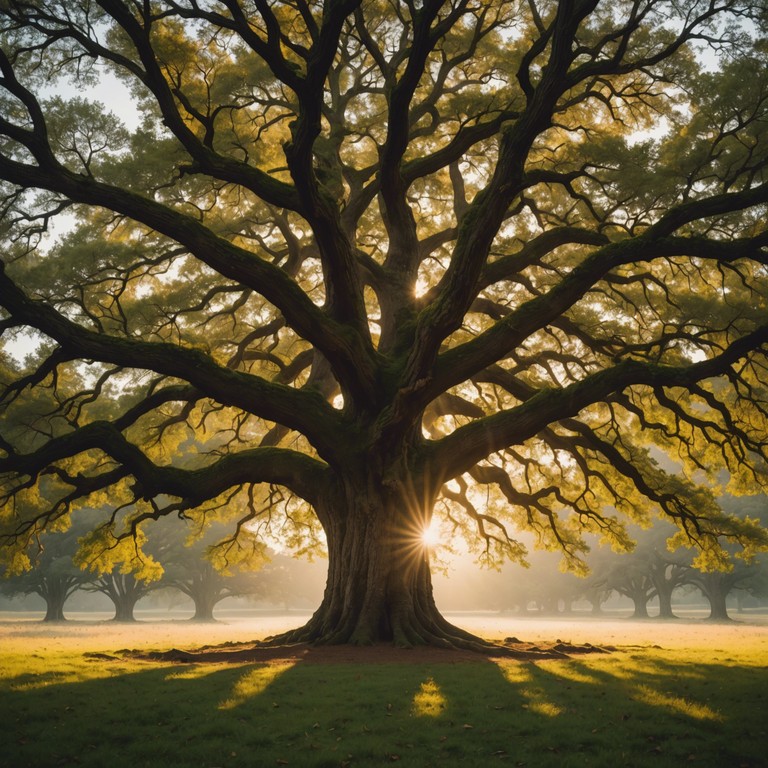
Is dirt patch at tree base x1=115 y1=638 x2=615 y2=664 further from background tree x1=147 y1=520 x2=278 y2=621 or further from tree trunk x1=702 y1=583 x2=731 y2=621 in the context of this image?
tree trunk x1=702 y1=583 x2=731 y2=621

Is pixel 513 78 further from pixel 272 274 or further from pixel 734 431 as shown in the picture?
pixel 734 431

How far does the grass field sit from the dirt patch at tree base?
819mm

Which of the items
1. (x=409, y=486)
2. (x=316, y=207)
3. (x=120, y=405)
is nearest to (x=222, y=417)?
(x=120, y=405)

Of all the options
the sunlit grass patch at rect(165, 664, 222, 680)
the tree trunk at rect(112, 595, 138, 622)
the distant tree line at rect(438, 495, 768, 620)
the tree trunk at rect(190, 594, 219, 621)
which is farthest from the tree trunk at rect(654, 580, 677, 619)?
the sunlit grass patch at rect(165, 664, 222, 680)

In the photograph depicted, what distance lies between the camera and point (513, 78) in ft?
48.3

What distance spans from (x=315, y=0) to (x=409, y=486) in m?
10.5

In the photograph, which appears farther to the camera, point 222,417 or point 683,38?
point 222,417

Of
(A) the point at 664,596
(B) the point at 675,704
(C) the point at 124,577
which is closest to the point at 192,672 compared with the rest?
(B) the point at 675,704

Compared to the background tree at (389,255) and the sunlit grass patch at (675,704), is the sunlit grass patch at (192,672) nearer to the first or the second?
the background tree at (389,255)

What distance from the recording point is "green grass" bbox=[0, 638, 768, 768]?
195 inches

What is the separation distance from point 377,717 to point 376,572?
19.3ft

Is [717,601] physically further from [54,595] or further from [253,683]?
[54,595]

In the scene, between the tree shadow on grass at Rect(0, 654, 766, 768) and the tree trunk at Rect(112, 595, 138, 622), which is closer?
the tree shadow on grass at Rect(0, 654, 766, 768)

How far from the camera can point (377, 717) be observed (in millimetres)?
6055
